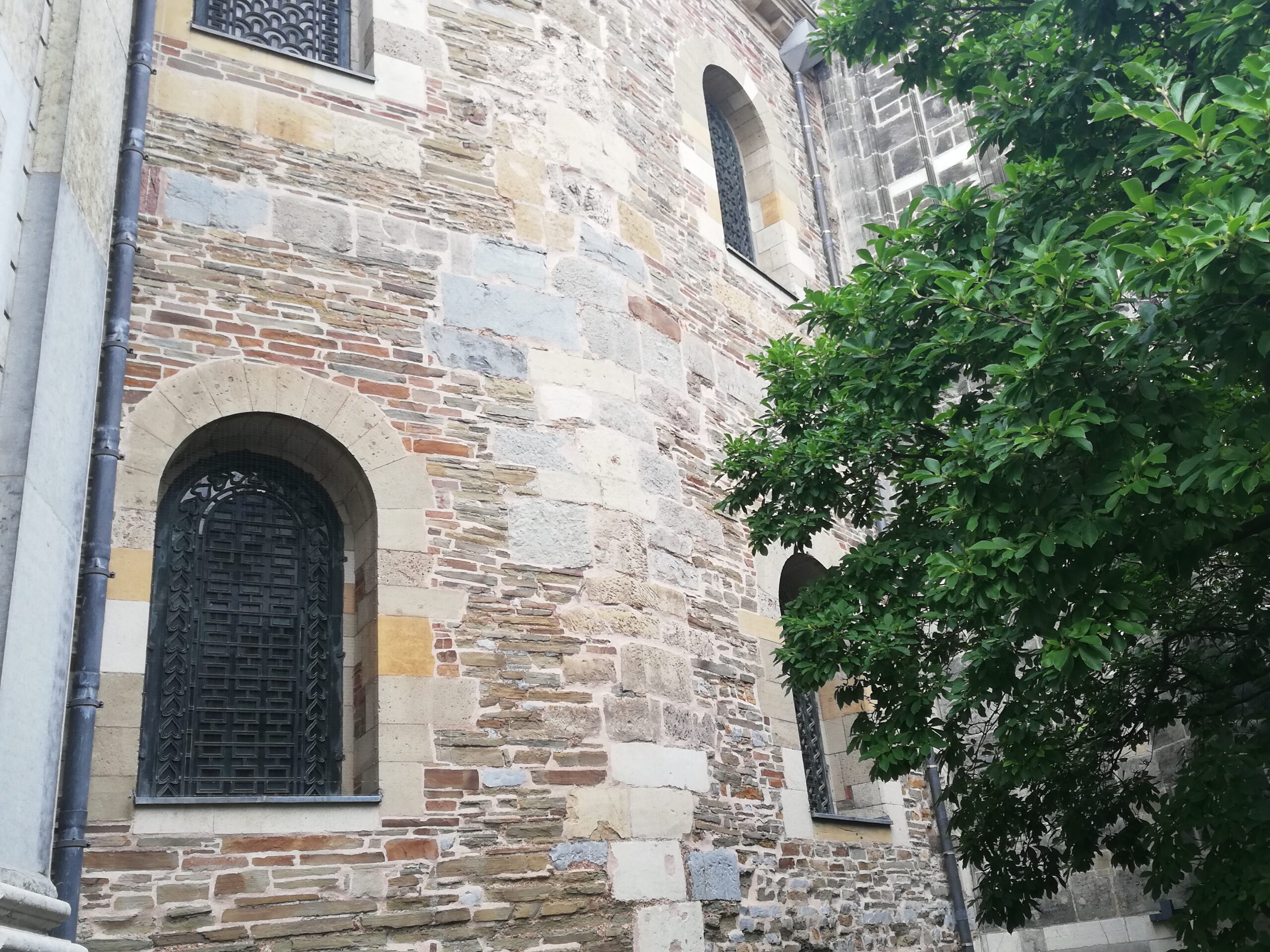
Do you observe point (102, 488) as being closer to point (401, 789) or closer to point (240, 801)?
point (240, 801)

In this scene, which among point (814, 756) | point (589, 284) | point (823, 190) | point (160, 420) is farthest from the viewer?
point (823, 190)

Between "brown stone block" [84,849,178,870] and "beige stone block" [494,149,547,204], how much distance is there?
430 centimetres

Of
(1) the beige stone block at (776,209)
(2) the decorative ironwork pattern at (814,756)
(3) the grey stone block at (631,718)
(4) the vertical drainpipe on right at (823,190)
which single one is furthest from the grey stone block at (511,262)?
(1) the beige stone block at (776,209)

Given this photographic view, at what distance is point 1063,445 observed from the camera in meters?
4.76

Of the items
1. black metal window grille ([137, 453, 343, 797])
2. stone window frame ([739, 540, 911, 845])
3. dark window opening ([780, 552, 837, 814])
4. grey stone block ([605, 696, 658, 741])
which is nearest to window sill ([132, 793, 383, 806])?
black metal window grille ([137, 453, 343, 797])

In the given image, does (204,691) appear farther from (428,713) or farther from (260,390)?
(260,390)

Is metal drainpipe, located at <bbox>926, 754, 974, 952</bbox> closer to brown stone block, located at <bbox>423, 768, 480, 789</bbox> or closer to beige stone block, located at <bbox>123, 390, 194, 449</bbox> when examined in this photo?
brown stone block, located at <bbox>423, 768, 480, 789</bbox>

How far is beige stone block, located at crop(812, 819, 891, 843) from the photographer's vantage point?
336 inches

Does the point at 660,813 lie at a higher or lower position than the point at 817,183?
lower

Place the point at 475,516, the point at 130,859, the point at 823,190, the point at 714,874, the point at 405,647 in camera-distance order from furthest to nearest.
A: the point at 823,190 → the point at 714,874 → the point at 475,516 → the point at 405,647 → the point at 130,859

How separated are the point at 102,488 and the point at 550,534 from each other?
2.37 metres

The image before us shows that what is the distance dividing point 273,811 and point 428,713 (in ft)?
2.94

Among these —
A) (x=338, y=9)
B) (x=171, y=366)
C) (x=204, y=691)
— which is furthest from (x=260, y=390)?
(x=338, y=9)

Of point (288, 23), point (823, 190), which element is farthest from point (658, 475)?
point (823, 190)
